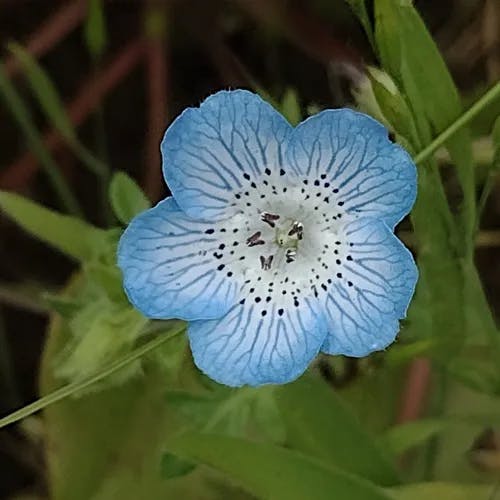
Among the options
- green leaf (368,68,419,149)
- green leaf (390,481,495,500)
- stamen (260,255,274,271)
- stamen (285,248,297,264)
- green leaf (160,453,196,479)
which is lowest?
green leaf (390,481,495,500)

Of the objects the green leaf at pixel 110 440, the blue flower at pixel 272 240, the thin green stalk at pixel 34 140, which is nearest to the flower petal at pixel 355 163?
the blue flower at pixel 272 240

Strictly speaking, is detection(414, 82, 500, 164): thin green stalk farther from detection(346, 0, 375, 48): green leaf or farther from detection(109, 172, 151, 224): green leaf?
detection(109, 172, 151, 224): green leaf

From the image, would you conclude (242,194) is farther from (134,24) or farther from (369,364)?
(134,24)

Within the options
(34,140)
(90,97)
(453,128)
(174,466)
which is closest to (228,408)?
(174,466)

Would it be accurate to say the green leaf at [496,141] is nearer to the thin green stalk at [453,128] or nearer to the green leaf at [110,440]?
the thin green stalk at [453,128]

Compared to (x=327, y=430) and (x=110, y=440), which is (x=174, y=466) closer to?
(x=327, y=430)

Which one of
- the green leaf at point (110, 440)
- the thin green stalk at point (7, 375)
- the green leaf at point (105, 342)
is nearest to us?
the green leaf at point (105, 342)

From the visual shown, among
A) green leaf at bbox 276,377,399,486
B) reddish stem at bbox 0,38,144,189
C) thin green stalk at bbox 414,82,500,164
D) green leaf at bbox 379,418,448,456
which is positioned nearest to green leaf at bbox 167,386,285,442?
green leaf at bbox 276,377,399,486
